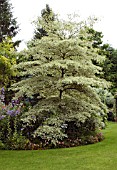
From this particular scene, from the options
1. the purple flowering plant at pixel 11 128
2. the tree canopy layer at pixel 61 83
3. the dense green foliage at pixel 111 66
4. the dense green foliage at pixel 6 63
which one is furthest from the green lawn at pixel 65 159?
the dense green foliage at pixel 111 66

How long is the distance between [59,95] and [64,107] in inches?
21.7

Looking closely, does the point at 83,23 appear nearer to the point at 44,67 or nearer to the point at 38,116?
the point at 44,67

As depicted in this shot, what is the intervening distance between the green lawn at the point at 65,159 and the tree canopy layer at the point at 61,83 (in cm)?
65

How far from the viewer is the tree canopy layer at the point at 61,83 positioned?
775 cm

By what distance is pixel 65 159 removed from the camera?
20.5 ft

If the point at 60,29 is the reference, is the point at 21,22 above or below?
above

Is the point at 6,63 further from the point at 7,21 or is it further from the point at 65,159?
the point at 7,21

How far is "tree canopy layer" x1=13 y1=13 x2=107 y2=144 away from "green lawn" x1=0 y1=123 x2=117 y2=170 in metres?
0.65

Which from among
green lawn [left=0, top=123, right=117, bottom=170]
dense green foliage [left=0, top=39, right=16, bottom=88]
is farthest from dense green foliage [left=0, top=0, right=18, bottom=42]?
green lawn [left=0, top=123, right=117, bottom=170]

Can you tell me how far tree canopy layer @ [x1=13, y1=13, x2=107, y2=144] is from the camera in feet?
25.4

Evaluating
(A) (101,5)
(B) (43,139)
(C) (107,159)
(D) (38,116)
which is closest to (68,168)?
(C) (107,159)

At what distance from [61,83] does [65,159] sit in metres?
2.36

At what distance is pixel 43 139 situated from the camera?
760cm

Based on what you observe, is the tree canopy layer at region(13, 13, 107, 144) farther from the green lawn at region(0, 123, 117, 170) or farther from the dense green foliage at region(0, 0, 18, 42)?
the dense green foliage at region(0, 0, 18, 42)
